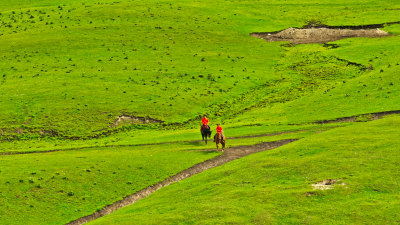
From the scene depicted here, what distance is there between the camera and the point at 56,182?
152 feet

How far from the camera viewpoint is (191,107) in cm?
7688

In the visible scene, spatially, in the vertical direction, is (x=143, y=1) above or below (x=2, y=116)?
above

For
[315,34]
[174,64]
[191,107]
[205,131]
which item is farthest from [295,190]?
[315,34]

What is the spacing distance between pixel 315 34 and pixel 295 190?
72.7m

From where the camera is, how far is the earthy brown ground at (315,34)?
10444 cm

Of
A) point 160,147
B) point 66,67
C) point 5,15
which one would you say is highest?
point 5,15

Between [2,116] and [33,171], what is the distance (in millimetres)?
26265

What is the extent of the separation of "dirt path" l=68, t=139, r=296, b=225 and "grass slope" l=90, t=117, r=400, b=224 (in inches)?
79.4

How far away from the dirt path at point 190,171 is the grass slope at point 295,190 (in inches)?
79.4

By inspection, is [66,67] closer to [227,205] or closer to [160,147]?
[160,147]

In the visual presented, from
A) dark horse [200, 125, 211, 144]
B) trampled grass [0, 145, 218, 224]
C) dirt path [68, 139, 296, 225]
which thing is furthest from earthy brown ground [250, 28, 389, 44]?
trampled grass [0, 145, 218, 224]

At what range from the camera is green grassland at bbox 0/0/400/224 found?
3944 cm

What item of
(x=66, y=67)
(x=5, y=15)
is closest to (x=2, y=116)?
(x=66, y=67)

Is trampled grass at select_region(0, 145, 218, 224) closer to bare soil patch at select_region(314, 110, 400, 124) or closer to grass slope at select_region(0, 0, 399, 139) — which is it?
grass slope at select_region(0, 0, 399, 139)
